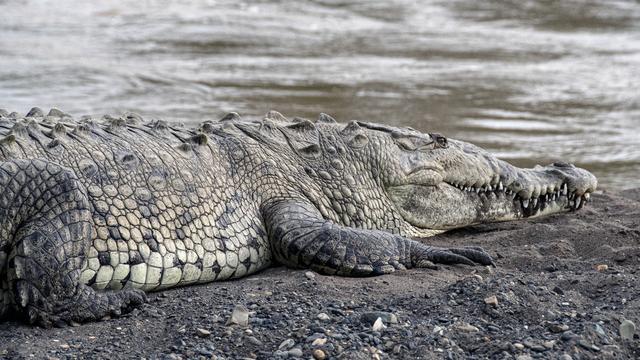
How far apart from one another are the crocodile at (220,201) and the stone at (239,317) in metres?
0.44

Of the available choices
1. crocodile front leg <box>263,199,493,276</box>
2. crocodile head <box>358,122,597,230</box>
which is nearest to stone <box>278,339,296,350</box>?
crocodile front leg <box>263,199,493,276</box>

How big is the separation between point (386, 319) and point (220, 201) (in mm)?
1230

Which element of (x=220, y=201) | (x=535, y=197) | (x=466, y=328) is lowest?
(x=535, y=197)

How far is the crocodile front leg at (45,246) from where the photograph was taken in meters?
3.92

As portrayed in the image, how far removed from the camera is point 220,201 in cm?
491

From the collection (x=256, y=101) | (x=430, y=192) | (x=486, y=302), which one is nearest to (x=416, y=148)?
(x=430, y=192)

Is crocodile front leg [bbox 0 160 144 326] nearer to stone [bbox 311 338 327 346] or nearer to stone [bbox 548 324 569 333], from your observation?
stone [bbox 311 338 327 346]

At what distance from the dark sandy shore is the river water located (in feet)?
12.6

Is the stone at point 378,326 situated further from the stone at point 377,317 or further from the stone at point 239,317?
the stone at point 239,317

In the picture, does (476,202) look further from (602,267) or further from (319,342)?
(319,342)

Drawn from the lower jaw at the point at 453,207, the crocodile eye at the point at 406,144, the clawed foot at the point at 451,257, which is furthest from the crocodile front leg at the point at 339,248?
the crocodile eye at the point at 406,144

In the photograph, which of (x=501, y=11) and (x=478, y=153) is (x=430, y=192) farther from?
(x=501, y=11)

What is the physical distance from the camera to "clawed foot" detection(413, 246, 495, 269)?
508cm

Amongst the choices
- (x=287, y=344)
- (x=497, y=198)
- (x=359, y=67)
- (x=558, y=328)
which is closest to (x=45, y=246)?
(x=287, y=344)
